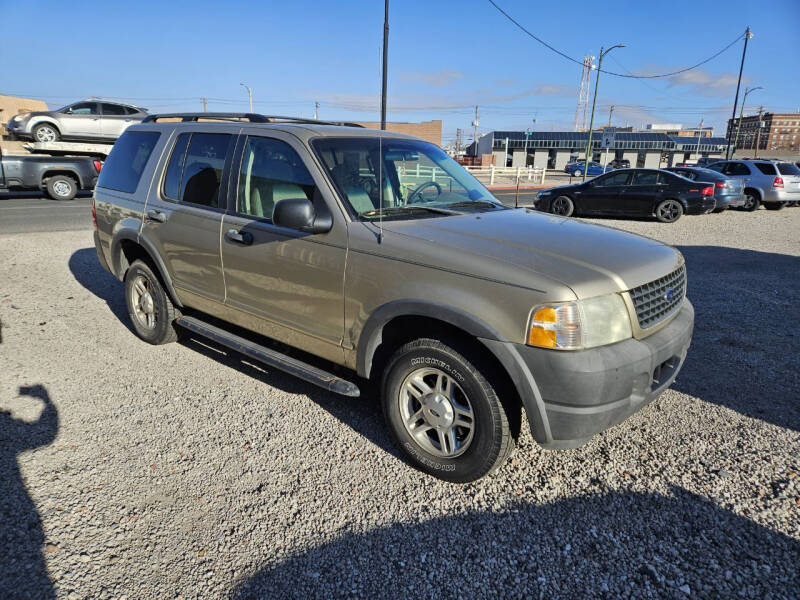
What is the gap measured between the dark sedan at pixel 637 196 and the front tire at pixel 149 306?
12.3 m

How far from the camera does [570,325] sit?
2498 millimetres

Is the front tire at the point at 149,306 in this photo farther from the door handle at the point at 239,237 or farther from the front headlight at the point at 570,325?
the front headlight at the point at 570,325

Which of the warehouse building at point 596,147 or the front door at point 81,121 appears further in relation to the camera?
the warehouse building at point 596,147

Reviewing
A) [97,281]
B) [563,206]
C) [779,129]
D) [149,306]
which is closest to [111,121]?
[97,281]

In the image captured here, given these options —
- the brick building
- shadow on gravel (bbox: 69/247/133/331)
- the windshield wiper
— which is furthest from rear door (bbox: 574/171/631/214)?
the brick building

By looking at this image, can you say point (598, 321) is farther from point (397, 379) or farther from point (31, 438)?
point (31, 438)

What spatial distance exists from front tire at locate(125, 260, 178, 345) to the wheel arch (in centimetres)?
6

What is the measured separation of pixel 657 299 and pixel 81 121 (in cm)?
2409

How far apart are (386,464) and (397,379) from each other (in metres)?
0.55

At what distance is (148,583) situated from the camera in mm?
2299

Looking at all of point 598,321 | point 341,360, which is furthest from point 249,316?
point 598,321

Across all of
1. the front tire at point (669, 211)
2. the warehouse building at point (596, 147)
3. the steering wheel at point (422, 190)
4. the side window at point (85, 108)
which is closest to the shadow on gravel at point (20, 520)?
the steering wheel at point (422, 190)

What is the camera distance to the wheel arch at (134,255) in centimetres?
455

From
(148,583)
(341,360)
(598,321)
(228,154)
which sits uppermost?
(228,154)
